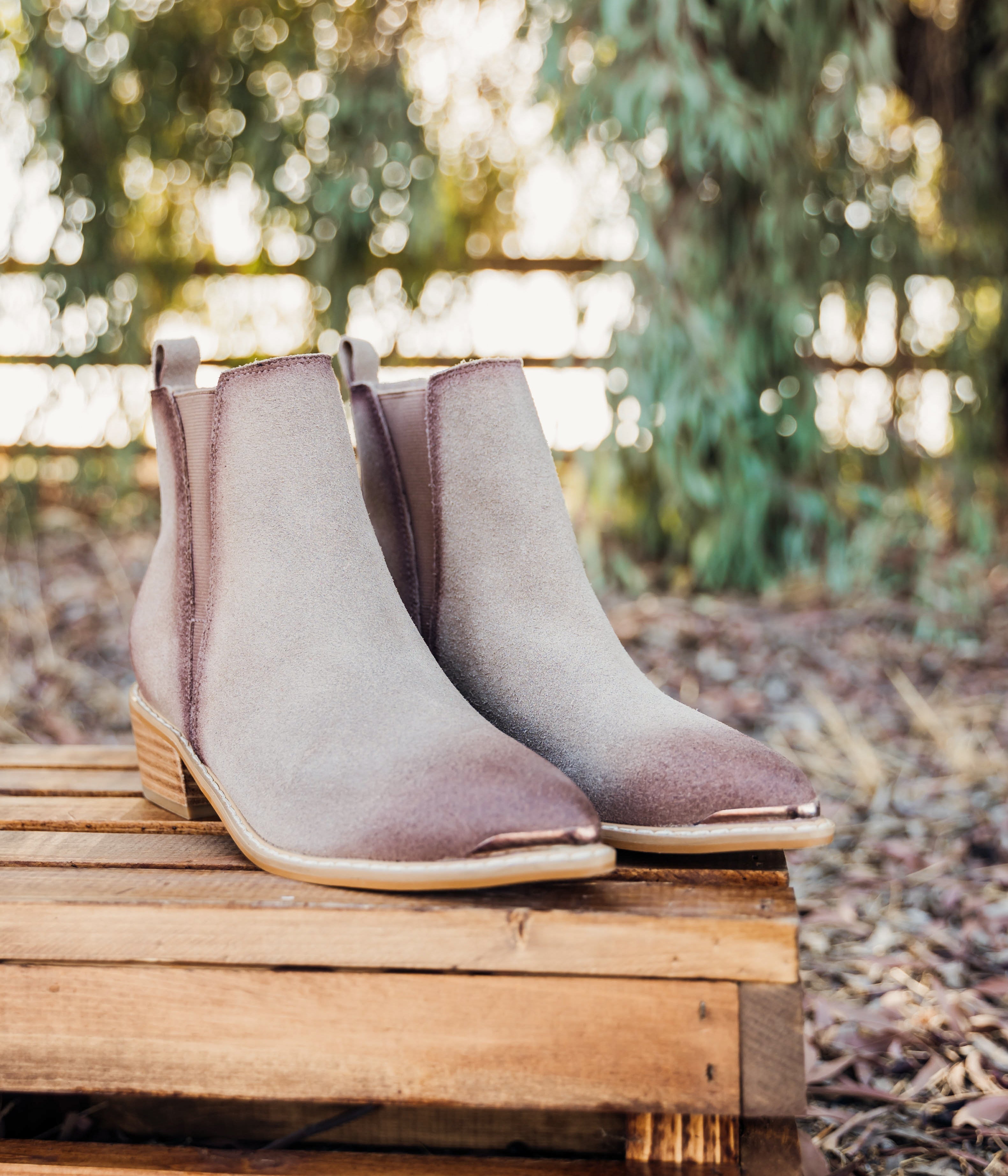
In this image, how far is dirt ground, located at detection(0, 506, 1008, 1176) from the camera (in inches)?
37.9

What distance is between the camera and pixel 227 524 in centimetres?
76

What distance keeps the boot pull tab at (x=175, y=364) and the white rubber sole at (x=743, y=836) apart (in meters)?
0.46

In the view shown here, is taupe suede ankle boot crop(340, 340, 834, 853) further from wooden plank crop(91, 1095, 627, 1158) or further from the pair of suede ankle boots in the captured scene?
wooden plank crop(91, 1095, 627, 1158)

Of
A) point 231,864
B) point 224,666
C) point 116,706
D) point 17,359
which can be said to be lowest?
point 116,706

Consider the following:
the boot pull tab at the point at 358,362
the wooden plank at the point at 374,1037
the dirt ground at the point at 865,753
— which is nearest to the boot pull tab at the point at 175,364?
the boot pull tab at the point at 358,362

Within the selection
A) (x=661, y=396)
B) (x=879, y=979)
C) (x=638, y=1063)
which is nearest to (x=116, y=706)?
(x=661, y=396)

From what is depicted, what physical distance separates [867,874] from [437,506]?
0.97 metres

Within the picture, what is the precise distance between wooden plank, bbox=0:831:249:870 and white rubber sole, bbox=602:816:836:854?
25 cm

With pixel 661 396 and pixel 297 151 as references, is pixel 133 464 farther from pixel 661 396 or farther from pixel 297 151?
pixel 661 396

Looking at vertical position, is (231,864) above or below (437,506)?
below

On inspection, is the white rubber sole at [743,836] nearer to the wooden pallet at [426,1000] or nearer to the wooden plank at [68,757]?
the wooden pallet at [426,1000]

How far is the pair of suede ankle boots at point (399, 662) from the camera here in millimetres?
631

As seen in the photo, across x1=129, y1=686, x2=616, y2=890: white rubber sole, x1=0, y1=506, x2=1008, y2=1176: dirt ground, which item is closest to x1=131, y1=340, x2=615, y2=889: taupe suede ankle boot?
x1=129, y1=686, x2=616, y2=890: white rubber sole

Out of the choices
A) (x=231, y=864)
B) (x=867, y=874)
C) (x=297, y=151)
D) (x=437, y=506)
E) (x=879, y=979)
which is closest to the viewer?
(x=231, y=864)
